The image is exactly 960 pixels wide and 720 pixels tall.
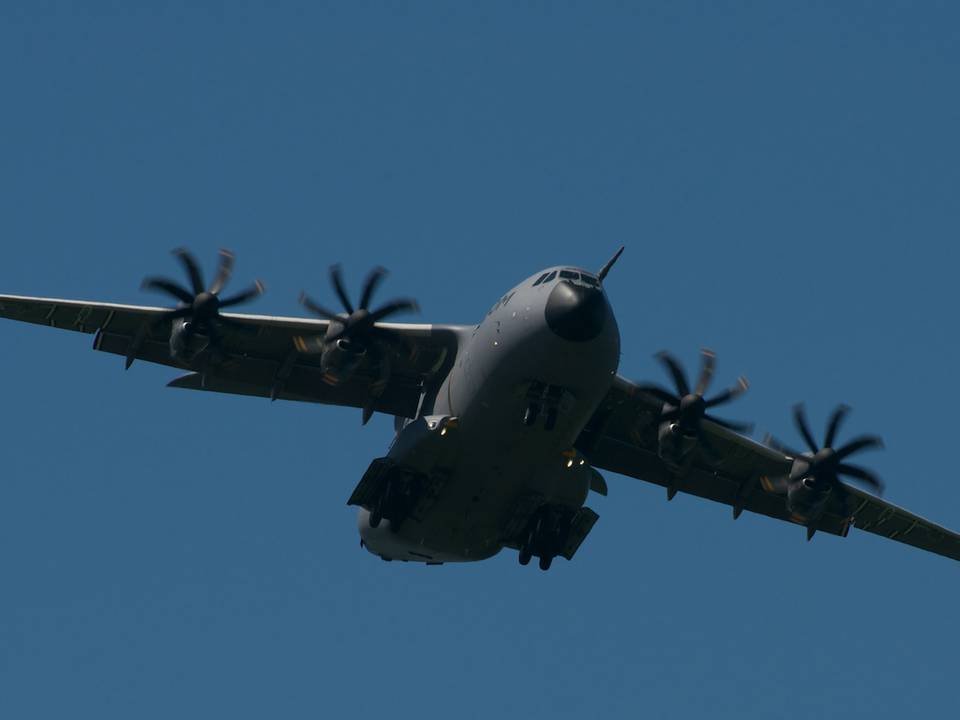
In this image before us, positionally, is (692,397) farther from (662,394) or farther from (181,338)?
(181,338)

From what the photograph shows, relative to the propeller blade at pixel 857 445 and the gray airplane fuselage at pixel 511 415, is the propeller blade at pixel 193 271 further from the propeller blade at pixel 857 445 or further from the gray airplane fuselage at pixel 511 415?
the propeller blade at pixel 857 445

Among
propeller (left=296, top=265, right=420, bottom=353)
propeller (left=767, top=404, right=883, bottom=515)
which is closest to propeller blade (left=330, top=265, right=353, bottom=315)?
propeller (left=296, top=265, right=420, bottom=353)

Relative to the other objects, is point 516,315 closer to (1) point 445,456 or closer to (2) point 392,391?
(1) point 445,456

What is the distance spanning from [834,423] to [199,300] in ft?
44.5

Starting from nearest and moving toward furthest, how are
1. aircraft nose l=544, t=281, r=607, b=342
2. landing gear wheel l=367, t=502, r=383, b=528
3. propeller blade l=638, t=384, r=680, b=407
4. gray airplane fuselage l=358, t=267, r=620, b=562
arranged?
aircraft nose l=544, t=281, r=607, b=342
gray airplane fuselage l=358, t=267, r=620, b=562
landing gear wheel l=367, t=502, r=383, b=528
propeller blade l=638, t=384, r=680, b=407

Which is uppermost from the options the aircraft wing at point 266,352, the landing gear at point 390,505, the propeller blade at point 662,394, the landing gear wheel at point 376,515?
the propeller blade at point 662,394

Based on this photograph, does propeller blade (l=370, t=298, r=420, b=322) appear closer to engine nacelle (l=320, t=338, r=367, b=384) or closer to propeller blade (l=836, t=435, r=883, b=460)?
engine nacelle (l=320, t=338, r=367, b=384)

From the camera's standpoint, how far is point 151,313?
110ft

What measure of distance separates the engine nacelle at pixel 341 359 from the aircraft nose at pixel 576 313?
4.81 meters

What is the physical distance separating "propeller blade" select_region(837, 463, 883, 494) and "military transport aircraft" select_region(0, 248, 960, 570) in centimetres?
5

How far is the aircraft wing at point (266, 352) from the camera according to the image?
111 feet

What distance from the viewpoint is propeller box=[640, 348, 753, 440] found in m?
34.1

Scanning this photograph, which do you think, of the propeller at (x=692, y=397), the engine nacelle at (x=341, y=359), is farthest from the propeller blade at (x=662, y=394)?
the engine nacelle at (x=341, y=359)

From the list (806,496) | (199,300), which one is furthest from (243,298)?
(806,496)
